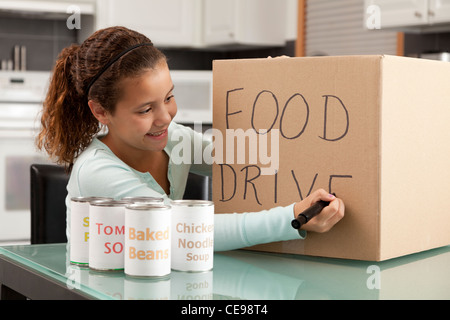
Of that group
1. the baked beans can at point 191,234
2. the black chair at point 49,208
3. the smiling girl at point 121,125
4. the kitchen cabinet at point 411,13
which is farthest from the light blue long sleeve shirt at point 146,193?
the kitchen cabinet at point 411,13

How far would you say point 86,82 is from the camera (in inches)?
46.8

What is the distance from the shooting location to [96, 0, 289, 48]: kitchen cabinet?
3.97 meters

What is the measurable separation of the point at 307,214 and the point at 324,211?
0.03 metres

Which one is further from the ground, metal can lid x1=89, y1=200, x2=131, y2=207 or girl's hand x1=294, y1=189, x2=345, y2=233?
metal can lid x1=89, y1=200, x2=131, y2=207

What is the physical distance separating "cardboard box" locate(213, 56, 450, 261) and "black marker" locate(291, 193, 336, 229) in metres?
0.05

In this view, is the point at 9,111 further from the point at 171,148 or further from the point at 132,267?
the point at 132,267

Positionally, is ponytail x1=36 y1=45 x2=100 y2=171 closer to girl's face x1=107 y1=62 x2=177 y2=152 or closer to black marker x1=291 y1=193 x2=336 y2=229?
girl's face x1=107 y1=62 x2=177 y2=152

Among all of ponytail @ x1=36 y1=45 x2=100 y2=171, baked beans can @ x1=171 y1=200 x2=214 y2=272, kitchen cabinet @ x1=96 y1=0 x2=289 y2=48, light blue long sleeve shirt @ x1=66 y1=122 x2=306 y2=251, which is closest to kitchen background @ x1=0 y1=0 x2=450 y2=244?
kitchen cabinet @ x1=96 y1=0 x2=289 y2=48

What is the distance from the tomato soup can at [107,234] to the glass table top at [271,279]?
0.05 ft

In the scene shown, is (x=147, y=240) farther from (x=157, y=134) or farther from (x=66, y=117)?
(x=66, y=117)

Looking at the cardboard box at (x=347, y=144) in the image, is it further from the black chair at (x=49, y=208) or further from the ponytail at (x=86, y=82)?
the black chair at (x=49, y=208)

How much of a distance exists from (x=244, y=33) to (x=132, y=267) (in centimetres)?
327

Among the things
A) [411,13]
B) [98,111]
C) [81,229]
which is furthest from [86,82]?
[411,13]

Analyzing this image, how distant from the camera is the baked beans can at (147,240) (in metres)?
0.83
